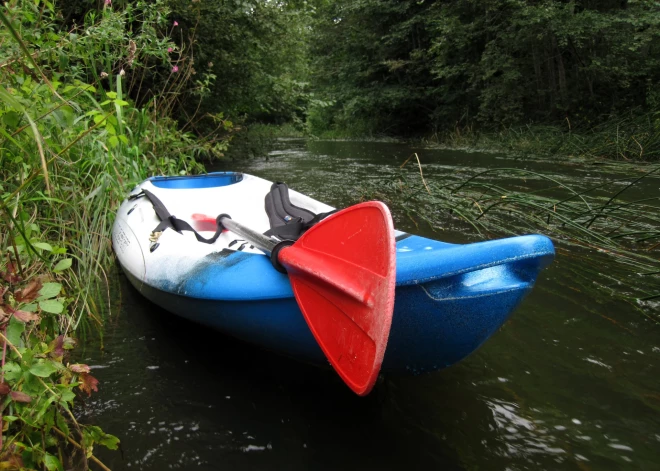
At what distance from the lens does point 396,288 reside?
1.33m

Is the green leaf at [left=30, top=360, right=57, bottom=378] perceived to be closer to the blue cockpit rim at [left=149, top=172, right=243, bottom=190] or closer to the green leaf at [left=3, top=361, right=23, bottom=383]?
the green leaf at [left=3, top=361, right=23, bottom=383]

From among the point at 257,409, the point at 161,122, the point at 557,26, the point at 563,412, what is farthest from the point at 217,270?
the point at 557,26

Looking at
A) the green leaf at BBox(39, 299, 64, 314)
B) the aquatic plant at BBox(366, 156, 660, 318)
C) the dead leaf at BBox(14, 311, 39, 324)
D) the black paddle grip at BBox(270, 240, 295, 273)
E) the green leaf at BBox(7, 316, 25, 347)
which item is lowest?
the aquatic plant at BBox(366, 156, 660, 318)

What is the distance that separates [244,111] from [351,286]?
743cm

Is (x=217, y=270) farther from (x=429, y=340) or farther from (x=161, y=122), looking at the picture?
(x=161, y=122)

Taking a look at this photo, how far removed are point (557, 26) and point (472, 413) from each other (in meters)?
9.58

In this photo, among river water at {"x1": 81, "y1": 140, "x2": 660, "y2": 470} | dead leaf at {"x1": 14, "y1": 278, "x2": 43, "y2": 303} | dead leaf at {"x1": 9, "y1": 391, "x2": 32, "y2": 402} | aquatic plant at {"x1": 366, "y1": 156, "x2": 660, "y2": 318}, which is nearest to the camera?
dead leaf at {"x1": 9, "y1": 391, "x2": 32, "y2": 402}

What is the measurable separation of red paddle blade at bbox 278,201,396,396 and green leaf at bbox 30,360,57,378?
71 cm

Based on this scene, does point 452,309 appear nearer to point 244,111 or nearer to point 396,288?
point 396,288

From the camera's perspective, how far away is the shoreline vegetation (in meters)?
1.30

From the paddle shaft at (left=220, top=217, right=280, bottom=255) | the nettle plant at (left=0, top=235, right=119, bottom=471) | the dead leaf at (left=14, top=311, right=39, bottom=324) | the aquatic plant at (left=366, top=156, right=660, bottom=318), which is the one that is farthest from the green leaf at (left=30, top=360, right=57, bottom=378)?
the aquatic plant at (left=366, top=156, right=660, bottom=318)

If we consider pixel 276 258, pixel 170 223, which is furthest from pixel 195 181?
pixel 276 258

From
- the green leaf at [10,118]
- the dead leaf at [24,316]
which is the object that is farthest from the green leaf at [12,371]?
the green leaf at [10,118]

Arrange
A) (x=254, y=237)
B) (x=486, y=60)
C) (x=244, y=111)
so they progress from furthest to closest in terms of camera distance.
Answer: (x=486, y=60) → (x=244, y=111) → (x=254, y=237)
